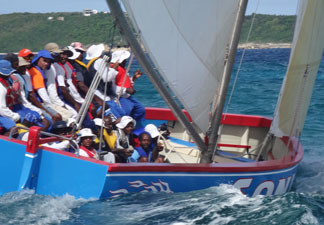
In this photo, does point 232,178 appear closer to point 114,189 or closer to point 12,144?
point 114,189

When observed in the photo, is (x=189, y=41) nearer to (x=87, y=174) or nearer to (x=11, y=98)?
(x=87, y=174)

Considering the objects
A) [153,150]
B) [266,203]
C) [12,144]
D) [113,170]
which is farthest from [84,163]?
[266,203]

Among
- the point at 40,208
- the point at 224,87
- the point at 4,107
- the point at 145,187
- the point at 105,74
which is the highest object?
the point at 224,87

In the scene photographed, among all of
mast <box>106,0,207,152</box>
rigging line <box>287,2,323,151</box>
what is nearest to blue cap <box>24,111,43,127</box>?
mast <box>106,0,207,152</box>

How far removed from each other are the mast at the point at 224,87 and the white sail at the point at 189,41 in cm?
7

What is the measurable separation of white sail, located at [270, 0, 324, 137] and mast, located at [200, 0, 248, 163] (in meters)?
0.79

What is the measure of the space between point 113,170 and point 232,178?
1.36 m

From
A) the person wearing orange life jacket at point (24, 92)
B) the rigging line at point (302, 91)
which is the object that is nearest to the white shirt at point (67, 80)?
the person wearing orange life jacket at point (24, 92)

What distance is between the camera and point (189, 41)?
18.1 ft

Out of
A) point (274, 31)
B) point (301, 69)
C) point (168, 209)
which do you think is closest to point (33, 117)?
point (168, 209)

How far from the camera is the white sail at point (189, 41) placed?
5.12m

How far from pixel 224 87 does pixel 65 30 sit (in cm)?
6079

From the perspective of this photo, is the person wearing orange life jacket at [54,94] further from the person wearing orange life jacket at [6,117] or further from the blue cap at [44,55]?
the person wearing orange life jacket at [6,117]

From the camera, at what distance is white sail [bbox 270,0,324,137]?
6.11 m
